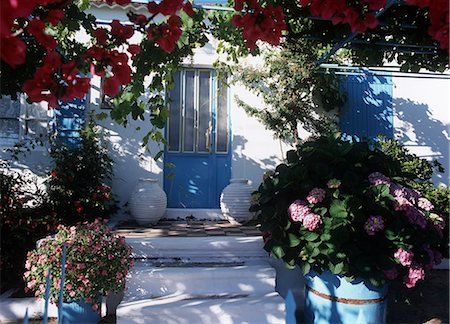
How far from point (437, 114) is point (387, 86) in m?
1.00

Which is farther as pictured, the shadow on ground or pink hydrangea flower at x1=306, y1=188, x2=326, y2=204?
the shadow on ground

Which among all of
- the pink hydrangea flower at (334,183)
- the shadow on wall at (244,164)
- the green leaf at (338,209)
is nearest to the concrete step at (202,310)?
the green leaf at (338,209)

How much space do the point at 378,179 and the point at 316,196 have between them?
0.58m

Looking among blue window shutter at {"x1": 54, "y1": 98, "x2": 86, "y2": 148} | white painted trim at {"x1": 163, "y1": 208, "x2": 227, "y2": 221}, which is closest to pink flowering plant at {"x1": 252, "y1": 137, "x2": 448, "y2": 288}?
white painted trim at {"x1": 163, "y1": 208, "x2": 227, "y2": 221}

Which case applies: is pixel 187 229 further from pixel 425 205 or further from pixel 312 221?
pixel 425 205

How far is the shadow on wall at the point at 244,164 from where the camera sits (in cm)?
584

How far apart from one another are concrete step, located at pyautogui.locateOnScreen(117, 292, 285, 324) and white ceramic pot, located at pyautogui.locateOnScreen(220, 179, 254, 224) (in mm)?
1953

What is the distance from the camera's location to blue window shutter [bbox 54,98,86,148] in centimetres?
542

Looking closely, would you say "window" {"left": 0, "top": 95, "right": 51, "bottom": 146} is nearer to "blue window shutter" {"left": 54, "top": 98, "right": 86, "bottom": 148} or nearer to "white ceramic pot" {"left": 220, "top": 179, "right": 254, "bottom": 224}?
"blue window shutter" {"left": 54, "top": 98, "right": 86, "bottom": 148}

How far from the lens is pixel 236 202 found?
17.3 feet

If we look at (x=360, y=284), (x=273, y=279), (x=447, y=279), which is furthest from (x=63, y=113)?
(x=447, y=279)

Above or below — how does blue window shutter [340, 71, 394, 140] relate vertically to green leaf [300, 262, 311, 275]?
above

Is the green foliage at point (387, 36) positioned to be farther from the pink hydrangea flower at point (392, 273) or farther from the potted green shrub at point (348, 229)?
the pink hydrangea flower at point (392, 273)

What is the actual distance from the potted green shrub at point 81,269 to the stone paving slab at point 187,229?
1.00m
